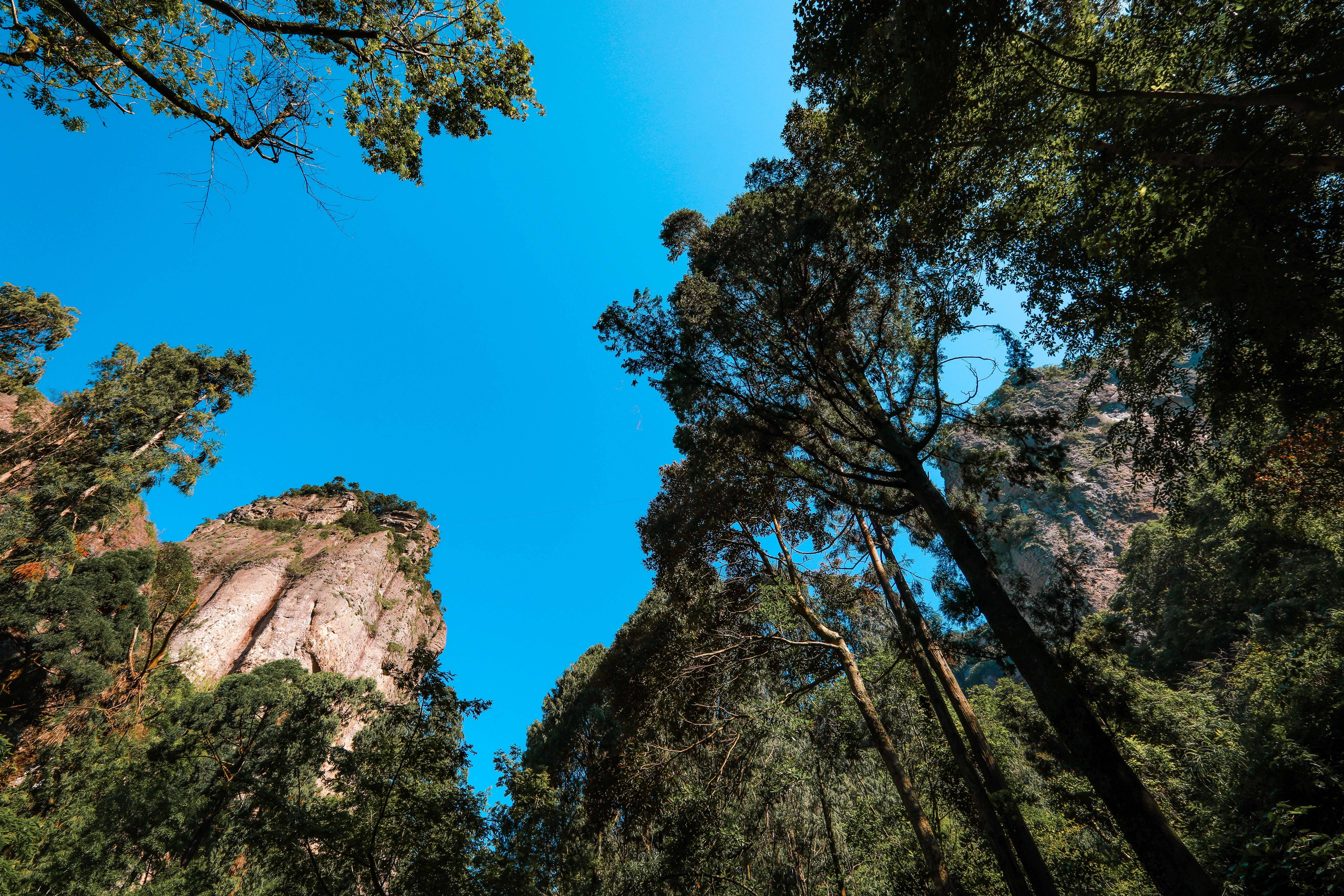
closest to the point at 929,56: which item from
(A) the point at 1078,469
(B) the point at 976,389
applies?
(B) the point at 976,389

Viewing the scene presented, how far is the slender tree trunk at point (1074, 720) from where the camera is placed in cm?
387

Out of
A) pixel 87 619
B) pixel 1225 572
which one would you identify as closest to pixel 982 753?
pixel 1225 572

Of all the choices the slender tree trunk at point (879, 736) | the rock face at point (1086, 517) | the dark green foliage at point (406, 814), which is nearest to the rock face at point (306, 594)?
the dark green foliage at point (406, 814)

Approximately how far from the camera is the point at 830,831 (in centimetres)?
1091

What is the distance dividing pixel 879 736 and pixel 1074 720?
15.7ft

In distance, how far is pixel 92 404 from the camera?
20.8 metres

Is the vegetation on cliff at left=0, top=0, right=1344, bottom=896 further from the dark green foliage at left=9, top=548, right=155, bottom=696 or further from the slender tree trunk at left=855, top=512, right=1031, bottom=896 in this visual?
the dark green foliage at left=9, top=548, right=155, bottom=696

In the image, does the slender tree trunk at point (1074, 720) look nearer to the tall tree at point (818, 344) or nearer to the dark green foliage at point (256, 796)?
the tall tree at point (818, 344)

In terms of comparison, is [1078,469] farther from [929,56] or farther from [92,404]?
[92,404]

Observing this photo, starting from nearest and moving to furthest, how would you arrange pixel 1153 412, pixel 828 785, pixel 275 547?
pixel 1153 412 < pixel 828 785 < pixel 275 547

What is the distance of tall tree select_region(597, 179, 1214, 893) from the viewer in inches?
259

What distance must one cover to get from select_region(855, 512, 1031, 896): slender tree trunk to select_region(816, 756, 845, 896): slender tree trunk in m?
2.92

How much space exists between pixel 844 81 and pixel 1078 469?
55.1m

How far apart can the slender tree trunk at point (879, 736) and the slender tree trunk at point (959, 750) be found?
0.85 metres
